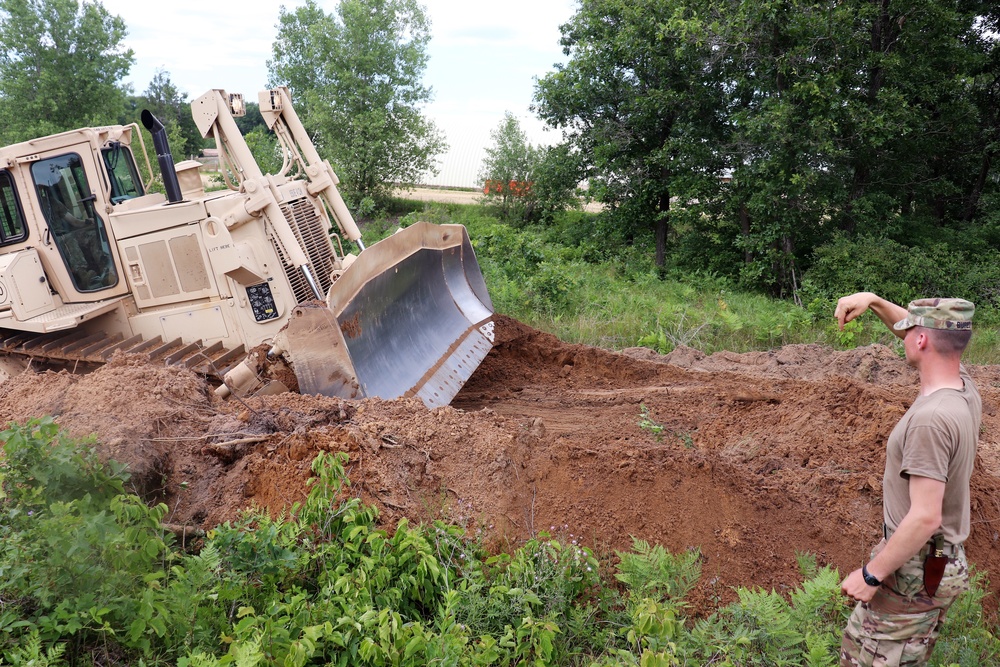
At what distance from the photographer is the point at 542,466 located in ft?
15.4

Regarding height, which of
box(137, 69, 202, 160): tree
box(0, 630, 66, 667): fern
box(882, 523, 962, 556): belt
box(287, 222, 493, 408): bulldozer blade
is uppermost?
box(137, 69, 202, 160): tree

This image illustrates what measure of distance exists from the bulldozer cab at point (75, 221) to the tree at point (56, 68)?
1788 centimetres

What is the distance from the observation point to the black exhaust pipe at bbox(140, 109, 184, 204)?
646 centimetres

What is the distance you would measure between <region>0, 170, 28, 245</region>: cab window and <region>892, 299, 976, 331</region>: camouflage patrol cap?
23.5 ft

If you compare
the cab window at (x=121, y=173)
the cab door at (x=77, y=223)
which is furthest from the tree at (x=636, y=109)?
the cab door at (x=77, y=223)

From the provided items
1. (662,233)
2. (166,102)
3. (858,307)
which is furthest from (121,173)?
(166,102)

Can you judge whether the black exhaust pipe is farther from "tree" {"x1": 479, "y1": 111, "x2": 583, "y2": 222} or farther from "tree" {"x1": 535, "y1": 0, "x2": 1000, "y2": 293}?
"tree" {"x1": 479, "y1": 111, "x2": 583, "y2": 222}

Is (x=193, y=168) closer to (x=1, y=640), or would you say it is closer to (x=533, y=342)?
(x=533, y=342)

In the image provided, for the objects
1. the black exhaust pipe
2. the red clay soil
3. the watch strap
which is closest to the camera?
the watch strap

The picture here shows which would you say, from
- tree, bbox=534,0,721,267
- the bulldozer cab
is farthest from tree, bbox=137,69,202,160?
the bulldozer cab

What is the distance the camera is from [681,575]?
3.91m

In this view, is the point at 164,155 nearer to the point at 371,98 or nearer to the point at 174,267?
the point at 174,267

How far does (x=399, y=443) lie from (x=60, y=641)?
206 centimetres

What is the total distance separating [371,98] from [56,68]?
33.1 ft
